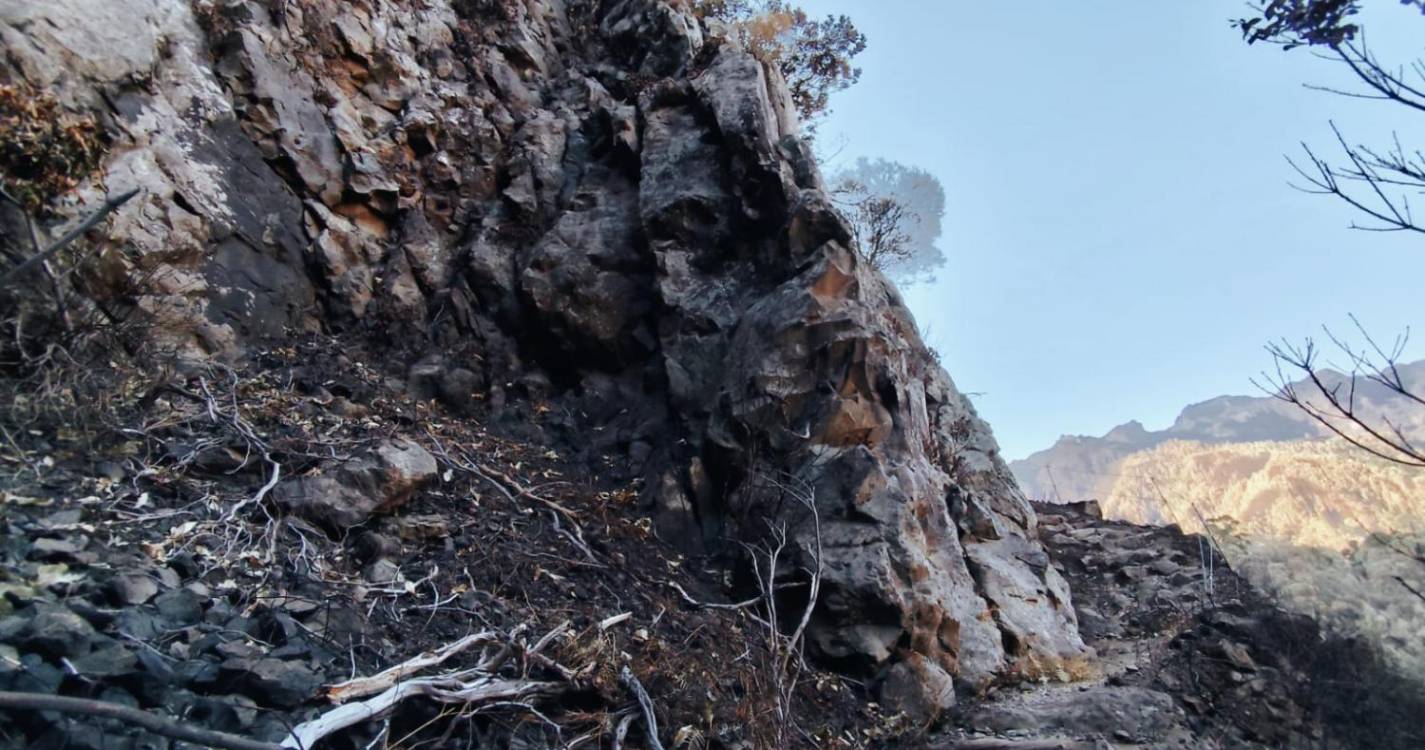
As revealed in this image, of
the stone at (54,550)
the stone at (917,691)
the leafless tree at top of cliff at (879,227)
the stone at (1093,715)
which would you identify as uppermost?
the leafless tree at top of cliff at (879,227)

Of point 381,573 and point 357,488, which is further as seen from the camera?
point 357,488

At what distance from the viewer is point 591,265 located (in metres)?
7.23

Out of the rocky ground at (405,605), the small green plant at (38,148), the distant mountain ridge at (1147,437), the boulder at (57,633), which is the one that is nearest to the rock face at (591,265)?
the rocky ground at (405,605)

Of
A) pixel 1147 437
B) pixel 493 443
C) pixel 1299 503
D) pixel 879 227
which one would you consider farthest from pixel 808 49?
pixel 1147 437

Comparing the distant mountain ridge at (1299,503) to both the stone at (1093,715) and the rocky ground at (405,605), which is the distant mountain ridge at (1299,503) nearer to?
the rocky ground at (405,605)

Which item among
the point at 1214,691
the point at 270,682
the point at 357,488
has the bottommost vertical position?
the point at 270,682

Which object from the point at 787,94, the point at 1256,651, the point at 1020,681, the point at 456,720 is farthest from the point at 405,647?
the point at 787,94

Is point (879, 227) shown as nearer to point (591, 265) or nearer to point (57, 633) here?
point (591, 265)

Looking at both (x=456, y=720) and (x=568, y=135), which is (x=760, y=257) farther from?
(x=456, y=720)

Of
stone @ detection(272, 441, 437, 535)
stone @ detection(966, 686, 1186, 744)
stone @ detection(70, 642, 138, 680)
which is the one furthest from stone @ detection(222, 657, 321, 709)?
stone @ detection(966, 686, 1186, 744)

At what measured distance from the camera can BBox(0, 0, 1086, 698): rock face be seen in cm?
536

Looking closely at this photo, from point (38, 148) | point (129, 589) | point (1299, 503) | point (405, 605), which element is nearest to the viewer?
point (129, 589)

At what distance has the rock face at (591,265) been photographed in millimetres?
5363

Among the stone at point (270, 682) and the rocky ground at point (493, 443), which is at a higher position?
the rocky ground at point (493, 443)
